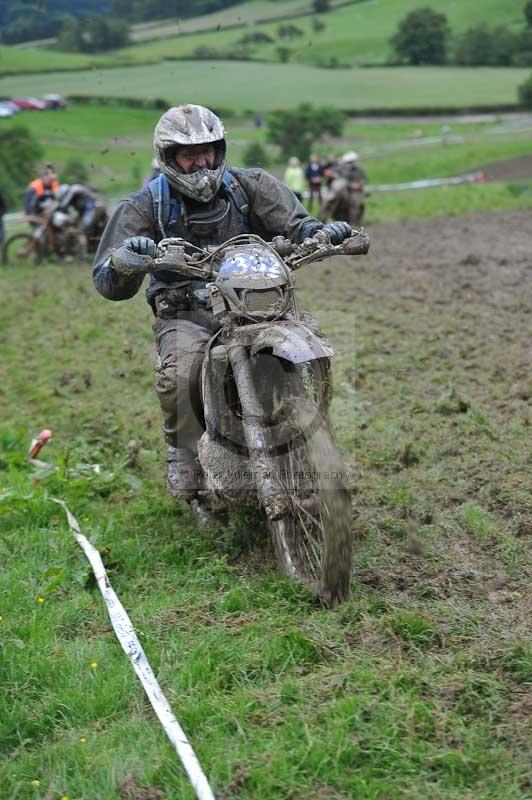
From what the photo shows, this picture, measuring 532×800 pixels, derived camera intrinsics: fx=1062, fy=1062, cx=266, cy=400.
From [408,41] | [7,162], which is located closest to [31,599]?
[7,162]

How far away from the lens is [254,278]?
5590mm

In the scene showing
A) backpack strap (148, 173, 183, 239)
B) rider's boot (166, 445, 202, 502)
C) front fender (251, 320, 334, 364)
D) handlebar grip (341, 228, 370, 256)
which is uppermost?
backpack strap (148, 173, 183, 239)

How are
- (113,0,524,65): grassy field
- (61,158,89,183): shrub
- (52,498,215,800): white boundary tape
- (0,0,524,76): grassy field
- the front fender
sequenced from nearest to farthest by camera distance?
1. (52,498,215,800): white boundary tape
2. the front fender
3. (0,0,524,76): grassy field
4. (61,158,89,183): shrub
5. (113,0,524,65): grassy field

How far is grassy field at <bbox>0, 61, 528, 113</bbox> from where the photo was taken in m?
29.7

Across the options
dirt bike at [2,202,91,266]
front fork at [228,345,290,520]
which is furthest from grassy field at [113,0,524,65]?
front fork at [228,345,290,520]

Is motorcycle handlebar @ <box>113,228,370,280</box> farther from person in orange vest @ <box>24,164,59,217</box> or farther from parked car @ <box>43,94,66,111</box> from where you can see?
parked car @ <box>43,94,66,111</box>

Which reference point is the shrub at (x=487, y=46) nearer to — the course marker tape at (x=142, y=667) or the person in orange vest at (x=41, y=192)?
the person in orange vest at (x=41, y=192)

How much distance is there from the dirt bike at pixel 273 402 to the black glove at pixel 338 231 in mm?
113

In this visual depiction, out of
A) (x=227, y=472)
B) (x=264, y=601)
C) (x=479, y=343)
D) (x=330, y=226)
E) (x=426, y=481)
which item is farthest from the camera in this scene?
(x=479, y=343)

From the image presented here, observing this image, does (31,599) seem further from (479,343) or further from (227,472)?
Answer: (479,343)

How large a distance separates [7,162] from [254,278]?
3702 cm

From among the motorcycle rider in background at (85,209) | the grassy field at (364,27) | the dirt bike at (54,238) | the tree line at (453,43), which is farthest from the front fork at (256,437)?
the tree line at (453,43)

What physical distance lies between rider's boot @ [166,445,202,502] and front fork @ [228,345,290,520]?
105 cm

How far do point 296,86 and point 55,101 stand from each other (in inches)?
557
